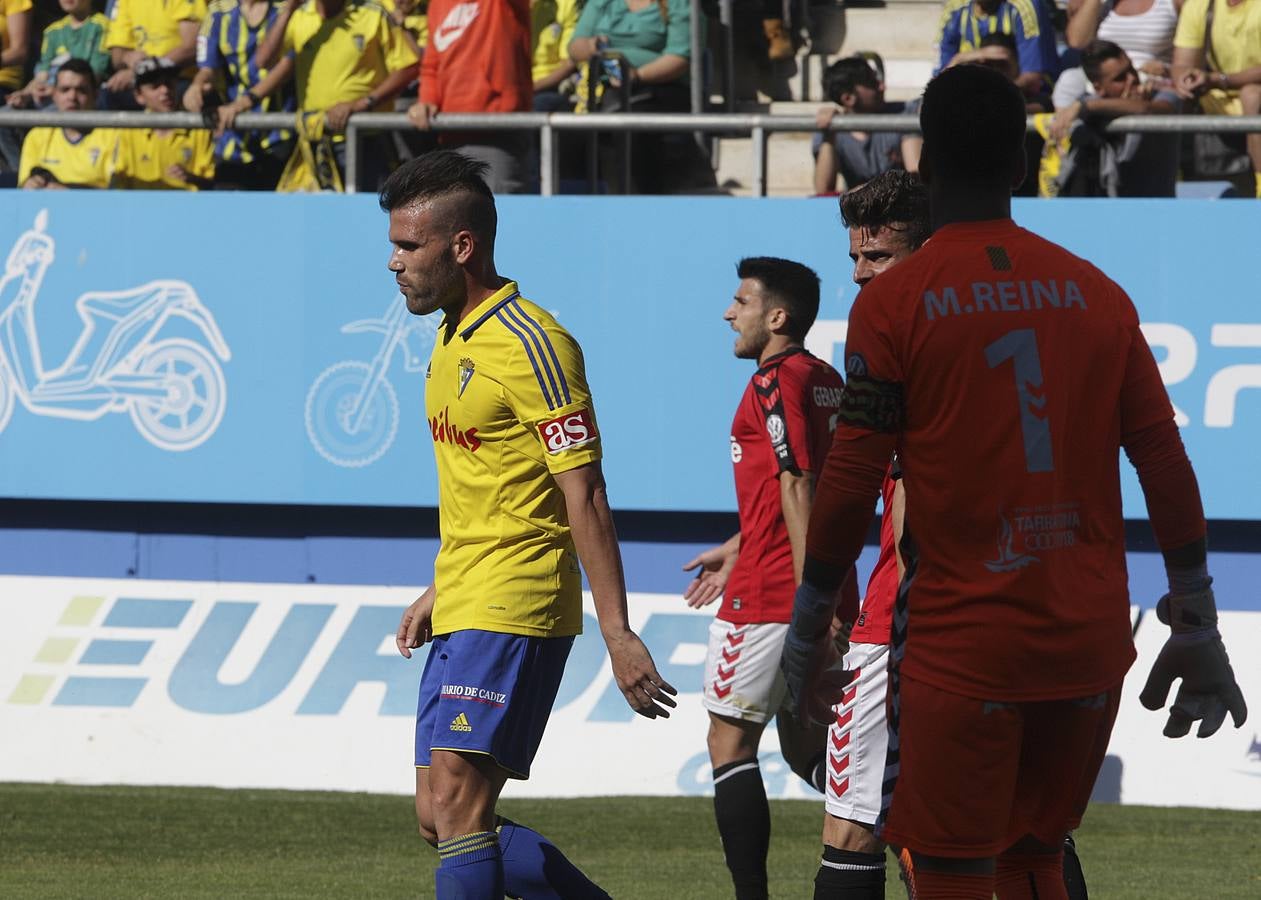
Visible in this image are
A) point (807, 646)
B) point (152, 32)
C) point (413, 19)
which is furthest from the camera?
point (152, 32)

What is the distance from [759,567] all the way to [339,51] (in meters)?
5.83

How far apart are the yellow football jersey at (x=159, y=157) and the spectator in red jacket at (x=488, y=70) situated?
61.1 inches

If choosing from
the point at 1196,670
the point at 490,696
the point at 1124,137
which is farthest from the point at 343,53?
the point at 1196,670

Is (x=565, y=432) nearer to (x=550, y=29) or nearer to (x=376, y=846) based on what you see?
(x=376, y=846)

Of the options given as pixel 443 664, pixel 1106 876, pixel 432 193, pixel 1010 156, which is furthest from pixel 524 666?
pixel 1106 876

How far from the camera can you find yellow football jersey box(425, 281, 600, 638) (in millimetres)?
4730

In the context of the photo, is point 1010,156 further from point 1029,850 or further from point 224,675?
point 224,675

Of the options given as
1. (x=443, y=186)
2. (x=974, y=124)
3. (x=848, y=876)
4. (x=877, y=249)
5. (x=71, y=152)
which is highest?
(x=974, y=124)

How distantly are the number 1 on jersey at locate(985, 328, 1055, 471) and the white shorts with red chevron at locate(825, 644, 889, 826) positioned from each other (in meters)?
1.57

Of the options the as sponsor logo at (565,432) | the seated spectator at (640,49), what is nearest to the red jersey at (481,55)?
the seated spectator at (640,49)

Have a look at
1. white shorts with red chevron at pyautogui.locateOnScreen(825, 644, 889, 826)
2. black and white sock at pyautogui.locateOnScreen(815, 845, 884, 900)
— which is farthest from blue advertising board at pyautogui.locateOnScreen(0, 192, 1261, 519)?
black and white sock at pyautogui.locateOnScreen(815, 845, 884, 900)

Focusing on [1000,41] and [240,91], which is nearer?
[1000,41]

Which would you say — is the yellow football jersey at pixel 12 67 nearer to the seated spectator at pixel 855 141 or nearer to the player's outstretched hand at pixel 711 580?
the seated spectator at pixel 855 141

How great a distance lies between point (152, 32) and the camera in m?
12.4
